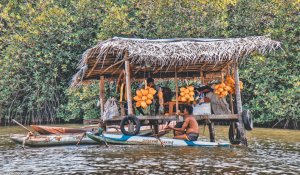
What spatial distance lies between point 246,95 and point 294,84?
357 cm

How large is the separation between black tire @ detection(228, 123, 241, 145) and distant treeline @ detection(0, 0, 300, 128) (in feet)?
16.4

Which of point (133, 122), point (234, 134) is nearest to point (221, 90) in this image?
point (234, 134)

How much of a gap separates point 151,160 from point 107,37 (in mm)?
12652

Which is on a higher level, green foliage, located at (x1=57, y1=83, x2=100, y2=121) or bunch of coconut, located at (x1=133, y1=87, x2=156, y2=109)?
green foliage, located at (x1=57, y1=83, x2=100, y2=121)

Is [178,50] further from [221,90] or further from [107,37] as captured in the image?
[107,37]

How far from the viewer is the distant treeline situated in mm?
20625

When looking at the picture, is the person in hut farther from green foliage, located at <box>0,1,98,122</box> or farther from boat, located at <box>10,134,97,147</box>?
green foliage, located at <box>0,1,98,122</box>

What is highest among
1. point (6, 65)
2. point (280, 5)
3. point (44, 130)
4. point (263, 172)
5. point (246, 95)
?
point (280, 5)

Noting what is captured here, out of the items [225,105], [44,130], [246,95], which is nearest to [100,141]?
[44,130]

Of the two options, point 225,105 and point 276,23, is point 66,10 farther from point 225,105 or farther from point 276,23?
point 225,105

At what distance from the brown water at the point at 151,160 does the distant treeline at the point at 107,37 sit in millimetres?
6363

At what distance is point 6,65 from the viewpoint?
24.6 meters

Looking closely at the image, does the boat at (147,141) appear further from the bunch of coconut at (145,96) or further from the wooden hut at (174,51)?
the bunch of coconut at (145,96)

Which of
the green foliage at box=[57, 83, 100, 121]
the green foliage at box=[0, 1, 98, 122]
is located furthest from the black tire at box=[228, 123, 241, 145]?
the green foliage at box=[0, 1, 98, 122]
